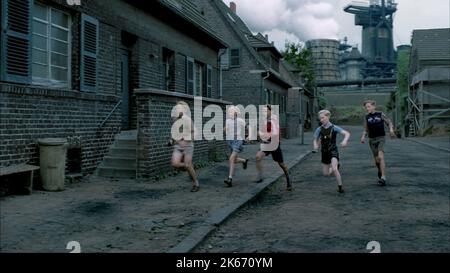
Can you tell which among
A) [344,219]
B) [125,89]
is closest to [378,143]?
[344,219]

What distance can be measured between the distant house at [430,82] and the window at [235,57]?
1375 cm

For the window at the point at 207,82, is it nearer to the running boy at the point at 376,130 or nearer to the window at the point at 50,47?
the window at the point at 50,47

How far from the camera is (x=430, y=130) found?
34.7 m

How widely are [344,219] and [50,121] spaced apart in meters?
5.85

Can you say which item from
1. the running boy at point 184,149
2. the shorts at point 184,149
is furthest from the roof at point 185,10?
the shorts at point 184,149

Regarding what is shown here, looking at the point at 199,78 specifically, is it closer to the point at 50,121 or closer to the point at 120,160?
the point at 120,160

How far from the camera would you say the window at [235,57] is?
3114cm

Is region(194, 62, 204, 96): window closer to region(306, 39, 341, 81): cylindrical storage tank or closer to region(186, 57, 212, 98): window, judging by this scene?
region(186, 57, 212, 98): window

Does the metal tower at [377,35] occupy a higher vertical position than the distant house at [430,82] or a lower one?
higher

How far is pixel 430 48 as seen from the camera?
125 feet

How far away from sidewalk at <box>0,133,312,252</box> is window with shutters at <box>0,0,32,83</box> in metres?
2.11

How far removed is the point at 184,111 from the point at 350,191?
11.7 ft
